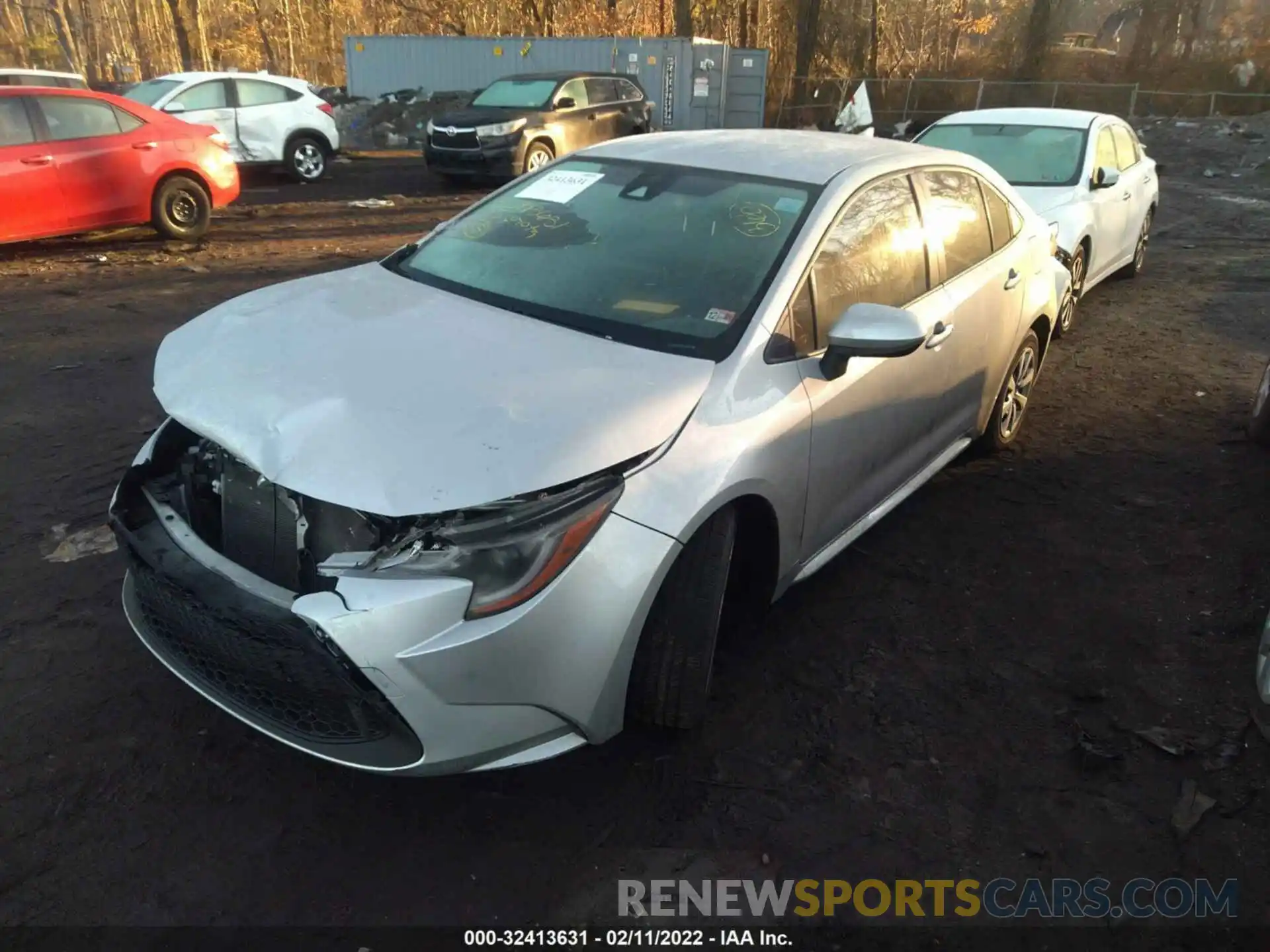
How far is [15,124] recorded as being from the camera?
8039mm

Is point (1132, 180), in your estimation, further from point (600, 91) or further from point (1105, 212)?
point (600, 91)

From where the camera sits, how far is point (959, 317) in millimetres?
3883

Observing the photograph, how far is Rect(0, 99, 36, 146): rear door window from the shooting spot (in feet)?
26.2

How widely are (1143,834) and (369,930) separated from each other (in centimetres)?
217

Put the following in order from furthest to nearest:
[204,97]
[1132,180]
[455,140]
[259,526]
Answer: [455,140] → [204,97] → [1132,180] → [259,526]

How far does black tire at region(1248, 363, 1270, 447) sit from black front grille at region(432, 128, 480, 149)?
10818 millimetres

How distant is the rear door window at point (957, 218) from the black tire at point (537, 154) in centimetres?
983

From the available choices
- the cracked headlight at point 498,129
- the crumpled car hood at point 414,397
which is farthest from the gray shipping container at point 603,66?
the crumpled car hood at point 414,397

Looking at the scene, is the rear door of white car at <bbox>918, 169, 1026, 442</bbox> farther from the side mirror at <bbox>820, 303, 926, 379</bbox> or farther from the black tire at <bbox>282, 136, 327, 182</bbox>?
the black tire at <bbox>282, 136, 327, 182</bbox>

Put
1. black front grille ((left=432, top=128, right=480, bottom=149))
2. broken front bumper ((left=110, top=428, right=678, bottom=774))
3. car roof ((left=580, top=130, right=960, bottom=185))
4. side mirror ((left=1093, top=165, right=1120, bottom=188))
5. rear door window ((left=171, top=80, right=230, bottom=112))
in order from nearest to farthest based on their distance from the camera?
broken front bumper ((left=110, top=428, right=678, bottom=774)), car roof ((left=580, top=130, right=960, bottom=185)), side mirror ((left=1093, top=165, right=1120, bottom=188)), rear door window ((left=171, top=80, right=230, bottom=112)), black front grille ((left=432, top=128, right=480, bottom=149))

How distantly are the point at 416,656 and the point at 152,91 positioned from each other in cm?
1328

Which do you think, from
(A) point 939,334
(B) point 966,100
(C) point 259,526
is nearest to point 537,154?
(A) point 939,334

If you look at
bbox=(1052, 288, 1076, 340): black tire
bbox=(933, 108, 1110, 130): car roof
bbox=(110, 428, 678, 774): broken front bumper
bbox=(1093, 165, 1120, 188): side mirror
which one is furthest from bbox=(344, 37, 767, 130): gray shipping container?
bbox=(110, 428, 678, 774): broken front bumper

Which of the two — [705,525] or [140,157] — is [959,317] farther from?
[140,157]
